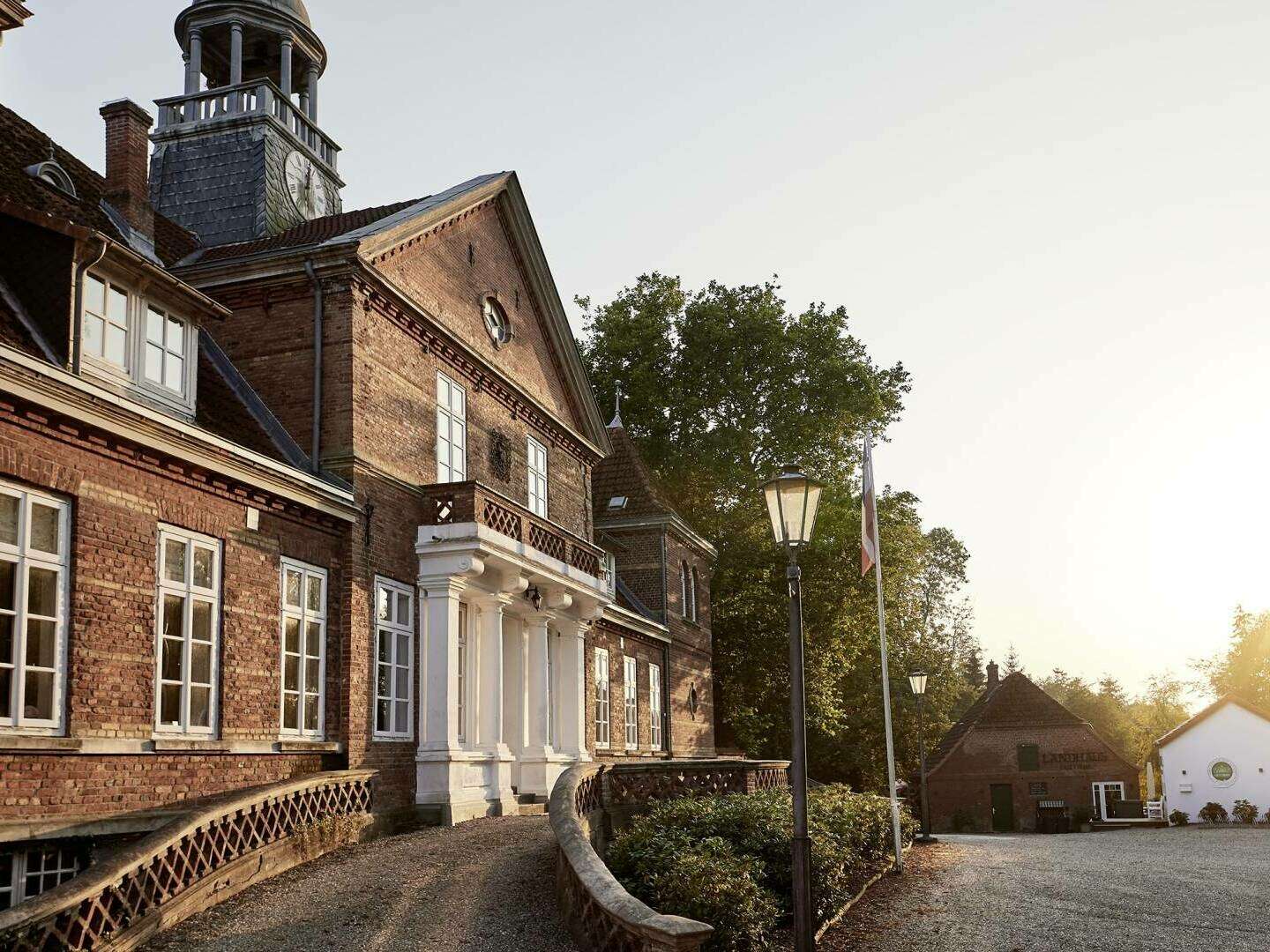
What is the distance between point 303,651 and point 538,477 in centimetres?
906

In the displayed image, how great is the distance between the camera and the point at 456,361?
20.5 metres

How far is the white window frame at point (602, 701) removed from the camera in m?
26.0

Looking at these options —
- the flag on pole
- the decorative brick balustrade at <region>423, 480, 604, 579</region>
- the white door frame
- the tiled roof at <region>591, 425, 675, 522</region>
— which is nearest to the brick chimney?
the decorative brick balustrade at <region>423, 480, 604, 579</region>

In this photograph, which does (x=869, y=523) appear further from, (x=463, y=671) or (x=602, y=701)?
(x=602, y=701)

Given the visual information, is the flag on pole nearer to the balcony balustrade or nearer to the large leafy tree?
the balcony balustrade

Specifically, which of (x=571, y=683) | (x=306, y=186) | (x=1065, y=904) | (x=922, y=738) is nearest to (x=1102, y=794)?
(x=922, y=738)

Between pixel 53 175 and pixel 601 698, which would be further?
pixel 601 698

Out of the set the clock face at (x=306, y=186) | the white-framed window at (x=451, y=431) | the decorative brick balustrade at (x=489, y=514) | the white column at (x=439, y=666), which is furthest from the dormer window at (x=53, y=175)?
the clock face at (x=306, y=186)

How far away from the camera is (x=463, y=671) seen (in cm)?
1920

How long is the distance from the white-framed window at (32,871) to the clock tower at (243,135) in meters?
13.5

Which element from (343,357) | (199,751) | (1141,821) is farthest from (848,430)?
(199,751)

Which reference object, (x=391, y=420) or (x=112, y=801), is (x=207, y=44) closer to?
(x=391, y=420)

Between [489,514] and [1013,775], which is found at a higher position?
[489,514]

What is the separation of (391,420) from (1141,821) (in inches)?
1619
